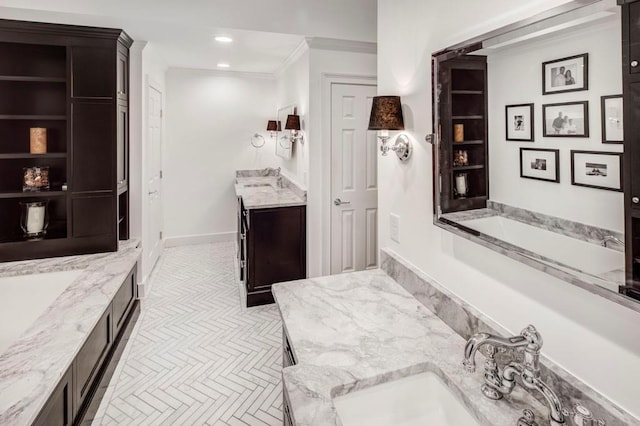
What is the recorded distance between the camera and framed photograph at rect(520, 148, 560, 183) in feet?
3.10

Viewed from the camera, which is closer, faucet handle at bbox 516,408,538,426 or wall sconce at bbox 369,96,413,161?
faucet handle at bbox 516,408,538,426

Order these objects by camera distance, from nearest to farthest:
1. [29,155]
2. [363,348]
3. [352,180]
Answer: [363,348] → [29,155] → [352,180]

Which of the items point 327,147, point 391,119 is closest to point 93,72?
point 327,147

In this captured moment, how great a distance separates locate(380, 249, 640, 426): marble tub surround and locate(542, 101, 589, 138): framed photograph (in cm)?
61

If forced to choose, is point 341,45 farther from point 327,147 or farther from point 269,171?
point 269,171

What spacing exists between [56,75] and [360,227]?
302 cm

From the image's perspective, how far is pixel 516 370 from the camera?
0.95 meters

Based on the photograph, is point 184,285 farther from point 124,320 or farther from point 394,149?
point 394,149

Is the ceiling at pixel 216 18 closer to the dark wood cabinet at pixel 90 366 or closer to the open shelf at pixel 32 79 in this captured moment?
the open shelf at pixel 32 79

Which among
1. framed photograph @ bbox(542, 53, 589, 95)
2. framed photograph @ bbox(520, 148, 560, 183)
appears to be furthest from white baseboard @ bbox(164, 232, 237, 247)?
framed photograph @ bbox(542, 53, 589, 95)

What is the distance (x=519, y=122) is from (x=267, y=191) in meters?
3.49

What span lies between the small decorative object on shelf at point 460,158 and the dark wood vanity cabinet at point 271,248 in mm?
2325

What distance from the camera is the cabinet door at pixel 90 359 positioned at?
182 centimetres

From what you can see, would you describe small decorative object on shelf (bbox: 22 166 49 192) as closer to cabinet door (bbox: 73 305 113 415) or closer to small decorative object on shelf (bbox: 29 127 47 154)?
small decorative object on shelf (bbox: 29 127 47 154)
